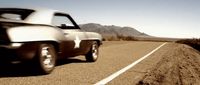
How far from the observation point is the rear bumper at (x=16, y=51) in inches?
253

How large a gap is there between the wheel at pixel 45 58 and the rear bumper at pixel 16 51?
312 mm

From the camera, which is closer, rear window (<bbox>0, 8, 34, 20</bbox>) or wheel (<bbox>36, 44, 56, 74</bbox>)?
wheel (<bbox>36, 44, 56, 74</bbox>)

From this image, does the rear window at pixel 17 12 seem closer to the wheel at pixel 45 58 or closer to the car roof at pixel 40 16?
the car roof at pixel 40 16

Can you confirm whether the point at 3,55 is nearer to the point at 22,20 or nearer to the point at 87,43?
the point at 22,20

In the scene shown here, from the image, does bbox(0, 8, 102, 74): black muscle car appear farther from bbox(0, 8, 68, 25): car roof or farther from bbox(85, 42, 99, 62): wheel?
bbox(85, 42, 99, 62): wheel

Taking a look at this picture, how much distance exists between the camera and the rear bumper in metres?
6.43

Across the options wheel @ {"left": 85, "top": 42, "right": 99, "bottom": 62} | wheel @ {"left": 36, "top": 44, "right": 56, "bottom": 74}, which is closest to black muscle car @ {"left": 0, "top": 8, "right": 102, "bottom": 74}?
wheel @ {"left": 36, "top": 44, "right": 56, "bottom": 74}

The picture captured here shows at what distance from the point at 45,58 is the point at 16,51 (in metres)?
1.04

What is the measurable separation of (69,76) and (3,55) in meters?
1.64

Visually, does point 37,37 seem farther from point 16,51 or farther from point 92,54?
point 92,54

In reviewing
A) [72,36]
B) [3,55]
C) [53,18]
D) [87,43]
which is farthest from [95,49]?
[3,55]

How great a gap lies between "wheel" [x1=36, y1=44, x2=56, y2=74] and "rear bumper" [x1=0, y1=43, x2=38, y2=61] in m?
0.31

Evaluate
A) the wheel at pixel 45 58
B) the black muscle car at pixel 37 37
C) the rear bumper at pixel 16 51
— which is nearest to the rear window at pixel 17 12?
the black muscle car at pixel 37 37

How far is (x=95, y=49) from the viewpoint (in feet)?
36.7
